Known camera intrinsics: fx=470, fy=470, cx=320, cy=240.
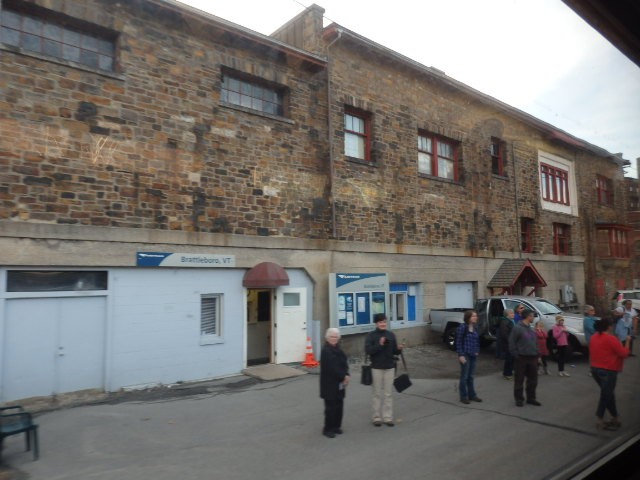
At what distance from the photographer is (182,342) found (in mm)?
10547

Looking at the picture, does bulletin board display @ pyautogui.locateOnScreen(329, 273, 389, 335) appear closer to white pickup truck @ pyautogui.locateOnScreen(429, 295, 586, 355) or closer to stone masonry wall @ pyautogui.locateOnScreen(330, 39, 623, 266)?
stone masonry wall @ pyautogui.locateOnScreen(330, 39, 623, 266)

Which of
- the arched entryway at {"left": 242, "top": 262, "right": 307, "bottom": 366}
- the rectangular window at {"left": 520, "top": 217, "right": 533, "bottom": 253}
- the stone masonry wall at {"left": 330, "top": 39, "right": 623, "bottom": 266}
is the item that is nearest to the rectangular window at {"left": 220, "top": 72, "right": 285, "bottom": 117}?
the stone masonry wall at {"left": 330, "top": 39, "right": 623, "bottom": 266}

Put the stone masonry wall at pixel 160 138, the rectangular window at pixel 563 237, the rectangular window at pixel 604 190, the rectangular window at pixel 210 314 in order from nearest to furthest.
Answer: the stone masonry wall at pixel 160 138 → the rectangular window at pixel 210 314 → the rectangular window at pixel 563 237 → the rectangular window at pixel 604 190

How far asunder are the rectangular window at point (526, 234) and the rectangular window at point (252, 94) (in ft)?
43.3

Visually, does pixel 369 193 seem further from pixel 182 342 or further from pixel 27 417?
pixel 27 417

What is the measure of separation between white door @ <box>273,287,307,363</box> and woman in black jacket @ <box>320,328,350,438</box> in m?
5.46

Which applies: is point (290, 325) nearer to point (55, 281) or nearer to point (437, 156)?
point (55, 281)

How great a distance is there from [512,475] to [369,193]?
10.4 meters

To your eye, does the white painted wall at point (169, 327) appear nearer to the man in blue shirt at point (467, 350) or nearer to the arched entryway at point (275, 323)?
the arched entryway at point (275, 323)

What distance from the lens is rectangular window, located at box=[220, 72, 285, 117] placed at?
1212 centimetres

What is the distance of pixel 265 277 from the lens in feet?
37.4

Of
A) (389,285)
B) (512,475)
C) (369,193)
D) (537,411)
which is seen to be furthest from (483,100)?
(512,475)

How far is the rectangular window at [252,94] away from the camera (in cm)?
1212

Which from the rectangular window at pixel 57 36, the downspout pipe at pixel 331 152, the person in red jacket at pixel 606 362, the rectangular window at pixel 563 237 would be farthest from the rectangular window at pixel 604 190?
the rectangular window at pixel 57 36
